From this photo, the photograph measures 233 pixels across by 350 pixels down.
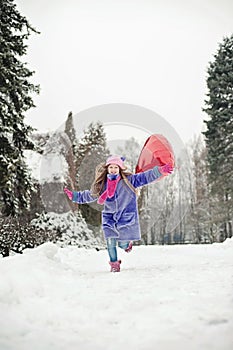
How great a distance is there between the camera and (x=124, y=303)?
2.66 metres

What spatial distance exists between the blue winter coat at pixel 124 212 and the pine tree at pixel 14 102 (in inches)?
188

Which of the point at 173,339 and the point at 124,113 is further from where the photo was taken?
the point at 124,113

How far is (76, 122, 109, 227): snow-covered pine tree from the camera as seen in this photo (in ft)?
55.7

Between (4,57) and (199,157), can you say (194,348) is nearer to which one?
(4,57)

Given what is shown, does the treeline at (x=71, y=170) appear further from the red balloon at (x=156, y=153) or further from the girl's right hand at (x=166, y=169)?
the girl's right hand at (x=166, y=169)

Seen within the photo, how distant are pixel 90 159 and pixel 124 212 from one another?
13180mm

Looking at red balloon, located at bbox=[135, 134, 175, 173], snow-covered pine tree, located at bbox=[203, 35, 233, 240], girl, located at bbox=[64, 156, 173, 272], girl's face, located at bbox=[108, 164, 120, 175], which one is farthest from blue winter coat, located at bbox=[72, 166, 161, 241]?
snow-covered pine tree, located at bbox=[203, 35, 233, 240]

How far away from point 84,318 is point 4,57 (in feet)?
29.3

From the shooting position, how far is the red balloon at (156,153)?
5.93 m

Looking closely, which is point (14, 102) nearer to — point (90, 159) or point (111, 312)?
point (90, 159)

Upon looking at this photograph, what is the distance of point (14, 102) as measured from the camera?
1049 centimetres

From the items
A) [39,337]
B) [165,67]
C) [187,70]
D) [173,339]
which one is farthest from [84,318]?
[165,67]

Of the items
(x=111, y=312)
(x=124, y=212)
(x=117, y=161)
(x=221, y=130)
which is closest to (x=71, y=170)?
(x=221, y=130)

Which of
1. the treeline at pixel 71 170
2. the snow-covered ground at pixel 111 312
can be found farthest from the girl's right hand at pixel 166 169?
the treeline at pixel 71 170
